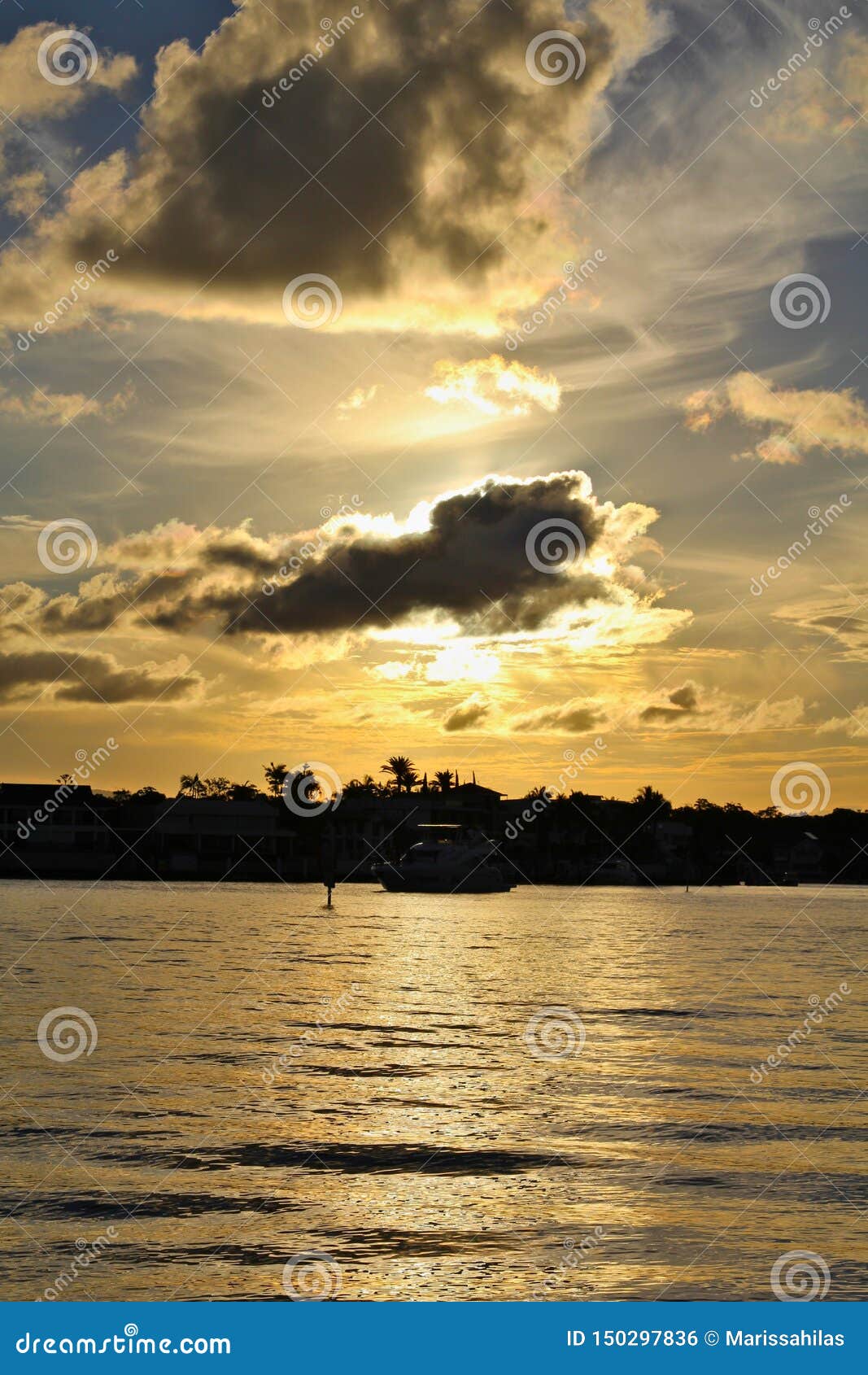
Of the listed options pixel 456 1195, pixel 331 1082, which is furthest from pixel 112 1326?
pixel 331 1082

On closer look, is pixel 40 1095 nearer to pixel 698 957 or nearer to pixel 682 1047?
pixel 682 1047

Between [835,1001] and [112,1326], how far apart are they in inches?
1536

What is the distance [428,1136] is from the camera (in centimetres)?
2259

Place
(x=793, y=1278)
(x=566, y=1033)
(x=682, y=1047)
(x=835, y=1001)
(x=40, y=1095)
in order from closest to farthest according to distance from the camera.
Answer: (x=793, y=1278)
(x=40, y=1095)
(x=682, y=1047)
(x=566, y=1033)
(x=835, y=1001)

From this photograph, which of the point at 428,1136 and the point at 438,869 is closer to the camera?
the point at 428,1136

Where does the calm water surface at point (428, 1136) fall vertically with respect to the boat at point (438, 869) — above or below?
below

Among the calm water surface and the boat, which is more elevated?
the boat

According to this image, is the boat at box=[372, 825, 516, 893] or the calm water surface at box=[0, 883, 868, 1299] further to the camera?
the boat at box=[372, 825, 516, 893]

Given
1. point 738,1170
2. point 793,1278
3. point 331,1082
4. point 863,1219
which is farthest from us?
point 331,1082

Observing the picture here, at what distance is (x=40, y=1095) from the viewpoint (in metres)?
25.4

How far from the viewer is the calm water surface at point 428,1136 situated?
15711 millimetres

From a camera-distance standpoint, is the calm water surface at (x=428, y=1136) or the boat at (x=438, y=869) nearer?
the calm water surface at (x=428, y=1136)

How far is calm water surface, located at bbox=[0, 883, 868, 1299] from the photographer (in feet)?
51.5

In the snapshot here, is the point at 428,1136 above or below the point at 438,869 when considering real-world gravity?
below
